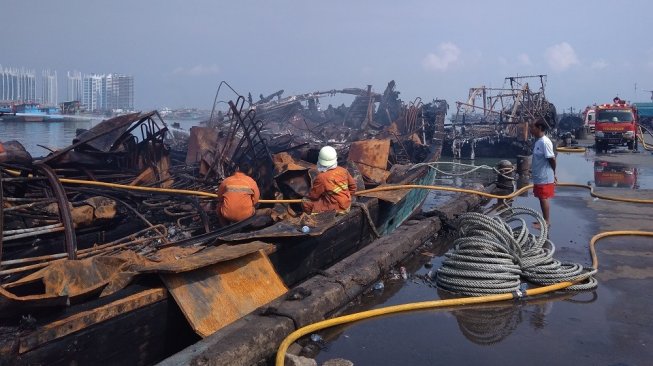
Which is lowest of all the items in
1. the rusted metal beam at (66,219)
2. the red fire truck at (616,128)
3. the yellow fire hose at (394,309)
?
the yellow fire hose at (394,309)

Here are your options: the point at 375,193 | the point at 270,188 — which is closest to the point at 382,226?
the point at 375,193

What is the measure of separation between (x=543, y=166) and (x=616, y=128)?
20.9 m

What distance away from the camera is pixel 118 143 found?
880cm

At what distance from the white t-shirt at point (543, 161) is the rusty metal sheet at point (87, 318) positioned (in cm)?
651

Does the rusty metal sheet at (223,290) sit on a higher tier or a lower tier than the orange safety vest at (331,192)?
lower

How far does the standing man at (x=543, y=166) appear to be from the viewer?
8.34 metres

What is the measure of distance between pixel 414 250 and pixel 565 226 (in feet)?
10.5

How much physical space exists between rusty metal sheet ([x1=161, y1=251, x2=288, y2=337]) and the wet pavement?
2.80 ft

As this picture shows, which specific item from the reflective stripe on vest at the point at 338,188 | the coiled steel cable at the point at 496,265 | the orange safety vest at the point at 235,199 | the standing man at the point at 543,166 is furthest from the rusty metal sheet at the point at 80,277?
the standing man at the point at 543,166

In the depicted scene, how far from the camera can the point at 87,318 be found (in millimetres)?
3635

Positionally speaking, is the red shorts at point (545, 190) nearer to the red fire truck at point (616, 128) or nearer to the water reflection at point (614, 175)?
the water reflection at point (614, 175)

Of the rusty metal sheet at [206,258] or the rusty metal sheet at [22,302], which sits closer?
the rusty metal sheet at [22,302]

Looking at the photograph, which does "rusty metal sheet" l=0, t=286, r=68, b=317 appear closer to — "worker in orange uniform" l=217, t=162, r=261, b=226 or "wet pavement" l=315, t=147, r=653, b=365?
"wet pavement" l=315, t=147, r=653, b=365

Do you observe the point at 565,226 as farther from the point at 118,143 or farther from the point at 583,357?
the point at 118,143
